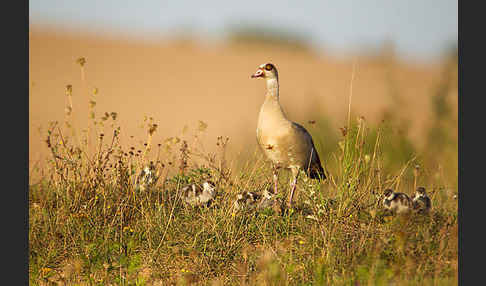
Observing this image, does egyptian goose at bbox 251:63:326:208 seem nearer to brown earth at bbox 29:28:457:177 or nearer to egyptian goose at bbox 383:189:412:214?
egyptian goose at bbox 383:189:412:214

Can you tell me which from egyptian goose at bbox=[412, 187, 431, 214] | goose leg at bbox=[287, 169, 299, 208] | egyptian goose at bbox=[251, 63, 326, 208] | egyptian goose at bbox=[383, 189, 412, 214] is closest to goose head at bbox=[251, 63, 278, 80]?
egyptian goose at bbox=[251, 63, 326, 208]

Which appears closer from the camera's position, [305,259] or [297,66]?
[305,259]

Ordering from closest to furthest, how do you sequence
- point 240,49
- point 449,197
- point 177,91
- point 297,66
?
point 449,197 < point 177,91 < point 297,66 < point 240,49

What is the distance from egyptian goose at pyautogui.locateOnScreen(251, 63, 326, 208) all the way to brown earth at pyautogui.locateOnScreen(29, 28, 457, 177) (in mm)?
3275

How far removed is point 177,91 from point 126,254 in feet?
66.4

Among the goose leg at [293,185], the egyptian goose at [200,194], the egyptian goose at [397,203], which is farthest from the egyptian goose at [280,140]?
the egyptian goose at [397,203]

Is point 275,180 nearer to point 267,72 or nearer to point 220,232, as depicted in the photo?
point 220,232

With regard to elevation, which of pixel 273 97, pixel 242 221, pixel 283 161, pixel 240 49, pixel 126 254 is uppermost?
pixel 240 49

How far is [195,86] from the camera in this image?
2683cm

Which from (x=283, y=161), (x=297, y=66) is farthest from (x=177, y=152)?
(x=297, y=66)

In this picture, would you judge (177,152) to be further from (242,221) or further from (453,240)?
(453,240)

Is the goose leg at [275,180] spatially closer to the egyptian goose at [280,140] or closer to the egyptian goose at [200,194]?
the egyptian goose at [280,140]

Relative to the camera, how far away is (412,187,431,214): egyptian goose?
16.7 feet

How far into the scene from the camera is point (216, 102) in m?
23.2
